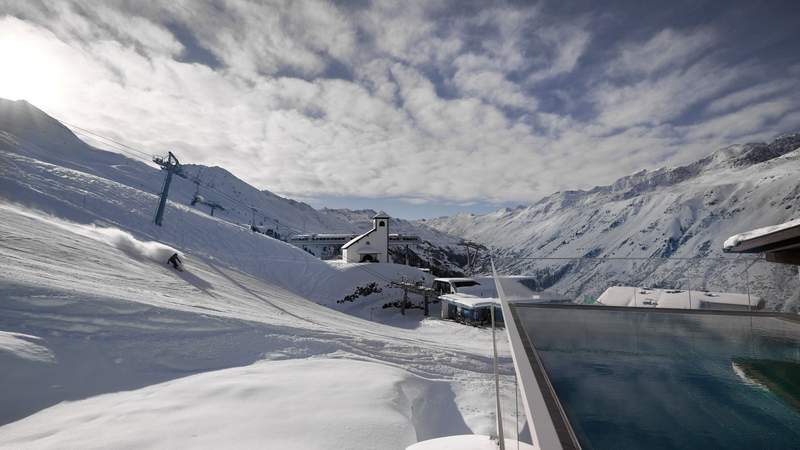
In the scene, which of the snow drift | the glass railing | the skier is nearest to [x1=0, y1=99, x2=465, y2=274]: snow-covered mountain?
the snow drift

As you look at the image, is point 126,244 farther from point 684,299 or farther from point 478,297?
point 684,299

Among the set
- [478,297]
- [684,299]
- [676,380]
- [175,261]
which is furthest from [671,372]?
[478,297]

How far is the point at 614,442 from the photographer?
331 centimetres

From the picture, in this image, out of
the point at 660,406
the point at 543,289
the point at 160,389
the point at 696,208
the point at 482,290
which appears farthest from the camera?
the point at 696,208

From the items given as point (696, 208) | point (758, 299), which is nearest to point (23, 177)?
point (758, 299)

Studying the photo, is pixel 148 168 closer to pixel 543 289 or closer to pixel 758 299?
pixel 543 289

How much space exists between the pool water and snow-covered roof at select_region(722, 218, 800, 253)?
2.21 m

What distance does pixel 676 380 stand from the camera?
17.3ft

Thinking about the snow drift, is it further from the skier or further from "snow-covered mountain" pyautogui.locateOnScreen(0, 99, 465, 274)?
"snow-covered mountain" pyautogui.locateOnScreen(0, 99, 465, 274)

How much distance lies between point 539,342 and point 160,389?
7.38 meters

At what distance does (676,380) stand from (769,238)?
543cm

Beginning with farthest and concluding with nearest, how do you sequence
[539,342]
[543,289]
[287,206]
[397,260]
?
[287,206] → [397,260] → [543,289] → [539,342]

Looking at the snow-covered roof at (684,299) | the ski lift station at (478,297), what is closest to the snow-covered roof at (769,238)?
the ski lift station at (478,297)

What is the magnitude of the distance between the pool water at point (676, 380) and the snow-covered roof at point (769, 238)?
2208 millimetres
